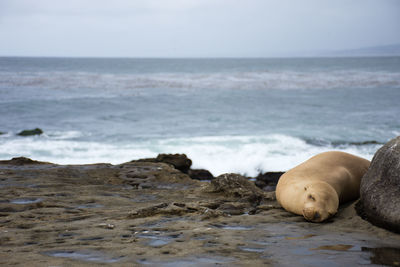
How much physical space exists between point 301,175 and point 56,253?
2916mm

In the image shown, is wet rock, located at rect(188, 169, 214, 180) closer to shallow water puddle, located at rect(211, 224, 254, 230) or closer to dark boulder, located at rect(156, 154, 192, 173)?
dark boulder, located at rect(156, 154, 192, 173)

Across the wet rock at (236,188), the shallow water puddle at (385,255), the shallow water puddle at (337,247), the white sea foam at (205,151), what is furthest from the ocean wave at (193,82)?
the shallow water puddle at (385,255)

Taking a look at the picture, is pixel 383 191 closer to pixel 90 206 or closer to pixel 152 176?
pixel 90 206

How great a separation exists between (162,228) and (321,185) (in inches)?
70.4

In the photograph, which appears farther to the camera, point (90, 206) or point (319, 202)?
point (90, 206)

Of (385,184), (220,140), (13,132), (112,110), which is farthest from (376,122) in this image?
(385,184)

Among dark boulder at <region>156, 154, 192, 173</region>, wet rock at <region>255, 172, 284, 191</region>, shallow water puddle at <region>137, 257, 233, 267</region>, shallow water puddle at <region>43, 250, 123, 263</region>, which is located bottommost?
wet rock at <region>255, 172, 284, 191</region>

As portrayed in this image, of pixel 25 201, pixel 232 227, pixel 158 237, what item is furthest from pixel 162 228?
pixel 25 201

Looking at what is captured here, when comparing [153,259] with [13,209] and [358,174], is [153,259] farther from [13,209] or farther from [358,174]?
[358,174]

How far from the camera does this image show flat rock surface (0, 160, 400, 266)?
298 cm

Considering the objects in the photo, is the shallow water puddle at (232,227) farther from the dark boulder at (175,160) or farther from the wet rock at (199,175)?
the wet rock at (199,175)

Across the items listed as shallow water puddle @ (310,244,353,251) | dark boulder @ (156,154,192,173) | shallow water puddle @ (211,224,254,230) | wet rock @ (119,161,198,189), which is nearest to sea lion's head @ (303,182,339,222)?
shallow water puddle @ (211,224,254,230)

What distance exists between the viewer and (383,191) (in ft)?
13.1

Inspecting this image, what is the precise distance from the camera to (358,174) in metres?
4.97
